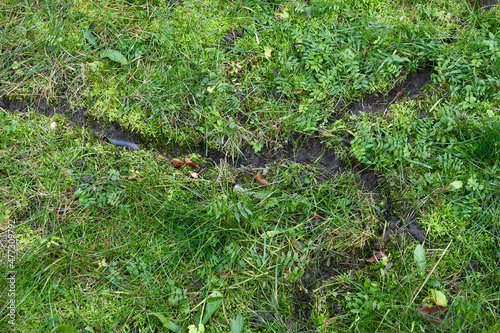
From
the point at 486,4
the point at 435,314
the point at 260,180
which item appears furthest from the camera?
the point at 486,4

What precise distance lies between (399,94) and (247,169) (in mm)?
1281

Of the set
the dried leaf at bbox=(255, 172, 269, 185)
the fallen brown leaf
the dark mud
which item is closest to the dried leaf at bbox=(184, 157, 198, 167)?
the dried leaf at bbox=(255, 172, 269, 185)

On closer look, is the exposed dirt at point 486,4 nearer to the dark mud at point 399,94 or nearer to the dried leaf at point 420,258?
the dark mud at point 399,94

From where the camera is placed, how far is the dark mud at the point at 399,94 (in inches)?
108

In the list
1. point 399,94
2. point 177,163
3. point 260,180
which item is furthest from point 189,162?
point 399,94

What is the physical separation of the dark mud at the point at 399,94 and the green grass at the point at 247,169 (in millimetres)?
60

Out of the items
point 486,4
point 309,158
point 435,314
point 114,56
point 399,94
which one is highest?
point 486,4

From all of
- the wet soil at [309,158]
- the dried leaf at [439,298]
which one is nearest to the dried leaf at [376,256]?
the wet soil at [309,158]

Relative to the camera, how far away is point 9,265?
2449 millimetres

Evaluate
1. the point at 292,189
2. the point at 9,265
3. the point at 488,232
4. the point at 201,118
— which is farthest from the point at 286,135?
the point at 9,265

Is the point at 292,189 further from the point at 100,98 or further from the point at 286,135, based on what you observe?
the point at 100,98

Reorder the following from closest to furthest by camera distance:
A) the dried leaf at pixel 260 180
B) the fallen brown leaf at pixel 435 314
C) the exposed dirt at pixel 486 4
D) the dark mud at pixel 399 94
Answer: the fallen brown leaf at pixel 435 314
the dried leaf at pixel 260 180
the dark mud at pixel 399 94
the exposed dirt at pixel 486 4

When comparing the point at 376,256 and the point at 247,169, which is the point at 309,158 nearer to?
the point at 247,169

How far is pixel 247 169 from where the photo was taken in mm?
2682
